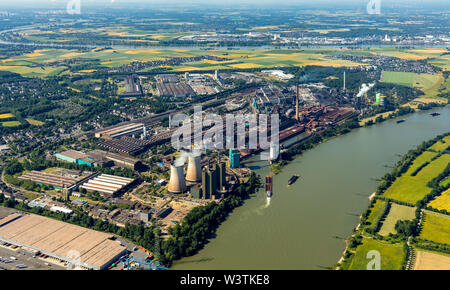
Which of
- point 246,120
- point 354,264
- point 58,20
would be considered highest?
point 58,20

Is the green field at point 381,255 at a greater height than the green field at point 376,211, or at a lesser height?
lesser

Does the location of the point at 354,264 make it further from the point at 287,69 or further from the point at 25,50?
the point at 25,50

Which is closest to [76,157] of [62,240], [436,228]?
[62,240]

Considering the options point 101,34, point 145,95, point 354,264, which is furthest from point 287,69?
point 101,34

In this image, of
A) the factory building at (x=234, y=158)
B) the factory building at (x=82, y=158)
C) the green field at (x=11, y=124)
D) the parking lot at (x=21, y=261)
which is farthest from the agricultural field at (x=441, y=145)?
the green field at (x=11, y=124)

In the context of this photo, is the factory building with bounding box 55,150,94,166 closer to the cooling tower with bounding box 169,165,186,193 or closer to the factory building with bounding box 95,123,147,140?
the factory building with bounding box 95,123,147,140

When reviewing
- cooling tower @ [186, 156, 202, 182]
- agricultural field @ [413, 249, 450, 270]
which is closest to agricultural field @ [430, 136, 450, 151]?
agricultural field @ [413, 249, 450, 270]

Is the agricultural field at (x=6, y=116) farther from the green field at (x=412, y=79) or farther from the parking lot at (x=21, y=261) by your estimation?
the green field at (x=412, y=79)
